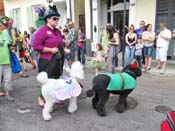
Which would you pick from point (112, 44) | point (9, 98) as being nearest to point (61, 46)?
point (9, 98)

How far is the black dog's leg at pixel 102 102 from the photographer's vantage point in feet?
12.7

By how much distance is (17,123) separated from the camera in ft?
12.7

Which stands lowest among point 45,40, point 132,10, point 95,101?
point 95,101

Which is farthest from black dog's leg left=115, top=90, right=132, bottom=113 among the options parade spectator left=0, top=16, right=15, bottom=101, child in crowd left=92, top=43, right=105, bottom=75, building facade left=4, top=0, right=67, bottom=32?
building facade left=4, top=0, right=67, bottom=32

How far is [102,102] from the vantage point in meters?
3.96

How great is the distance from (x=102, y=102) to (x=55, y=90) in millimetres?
896

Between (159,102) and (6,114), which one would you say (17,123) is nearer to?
(6,114)

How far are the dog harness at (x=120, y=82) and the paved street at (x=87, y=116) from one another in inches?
21.4

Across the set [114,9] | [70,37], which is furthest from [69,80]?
[114,9]

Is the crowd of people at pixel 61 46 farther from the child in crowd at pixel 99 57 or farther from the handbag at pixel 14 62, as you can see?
the handbag at pixel 14 62

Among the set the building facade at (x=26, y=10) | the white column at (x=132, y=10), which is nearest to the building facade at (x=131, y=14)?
the white column at (x=132, y=10)

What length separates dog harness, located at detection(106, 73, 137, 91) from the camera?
387 cm

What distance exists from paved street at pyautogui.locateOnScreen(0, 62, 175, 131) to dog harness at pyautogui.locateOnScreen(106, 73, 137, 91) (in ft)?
1.79

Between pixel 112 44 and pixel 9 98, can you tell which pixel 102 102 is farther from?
pixel 112 44
